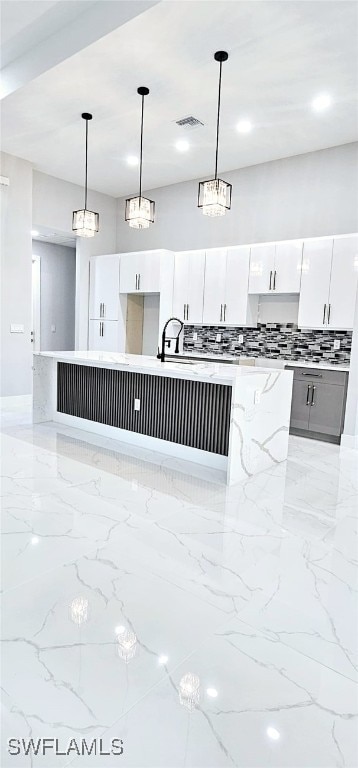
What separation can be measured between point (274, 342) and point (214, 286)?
1143mm

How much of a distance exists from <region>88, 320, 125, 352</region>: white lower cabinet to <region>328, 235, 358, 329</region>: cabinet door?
3.42 m

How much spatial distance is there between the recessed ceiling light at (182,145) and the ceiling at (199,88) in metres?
0.09

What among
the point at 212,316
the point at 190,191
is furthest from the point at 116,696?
the point at 190,191

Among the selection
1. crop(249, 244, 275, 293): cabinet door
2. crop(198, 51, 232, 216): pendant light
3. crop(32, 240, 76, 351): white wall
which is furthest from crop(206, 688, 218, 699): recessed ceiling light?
crop(32, 240, 76, 351): white wall

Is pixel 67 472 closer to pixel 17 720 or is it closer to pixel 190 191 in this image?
pixel 17 720

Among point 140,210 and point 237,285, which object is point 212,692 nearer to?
point 140,210

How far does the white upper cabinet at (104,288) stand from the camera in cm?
716

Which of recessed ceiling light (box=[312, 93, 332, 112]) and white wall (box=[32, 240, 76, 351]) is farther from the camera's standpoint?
white wall (box=[32, 240, 76, 351])

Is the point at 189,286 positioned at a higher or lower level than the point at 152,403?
higher

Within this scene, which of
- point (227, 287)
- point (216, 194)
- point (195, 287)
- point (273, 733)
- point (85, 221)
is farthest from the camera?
point (195, 287)

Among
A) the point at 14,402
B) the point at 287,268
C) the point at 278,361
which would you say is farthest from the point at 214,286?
the point at 14,402

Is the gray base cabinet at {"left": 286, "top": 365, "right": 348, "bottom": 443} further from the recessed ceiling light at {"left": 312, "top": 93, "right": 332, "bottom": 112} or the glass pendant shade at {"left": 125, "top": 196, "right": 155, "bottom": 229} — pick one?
the recessed ceiling light at {"left": 312, "top": 93, "right": 332, "bottom": 112}

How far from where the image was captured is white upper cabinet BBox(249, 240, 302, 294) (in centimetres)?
533

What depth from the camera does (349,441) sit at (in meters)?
4.96
